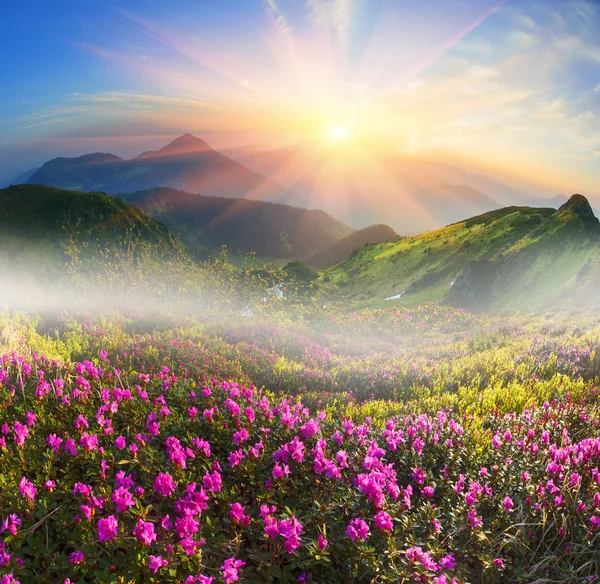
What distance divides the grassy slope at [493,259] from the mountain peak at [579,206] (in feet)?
1.38

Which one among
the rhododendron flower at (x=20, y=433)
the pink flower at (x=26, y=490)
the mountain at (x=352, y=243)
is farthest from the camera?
the mountain at (x=352, y=243)

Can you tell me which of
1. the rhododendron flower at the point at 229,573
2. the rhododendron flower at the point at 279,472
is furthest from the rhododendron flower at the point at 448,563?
the rhododendron flower at the point at 229,573

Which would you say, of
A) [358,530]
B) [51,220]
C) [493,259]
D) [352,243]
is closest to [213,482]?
[358,530]

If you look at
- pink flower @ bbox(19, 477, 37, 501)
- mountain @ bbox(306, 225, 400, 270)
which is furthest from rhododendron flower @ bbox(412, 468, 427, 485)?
mountain @ bbox(306, 225, 400, 270)

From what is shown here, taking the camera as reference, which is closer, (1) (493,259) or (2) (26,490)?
(2) (26,490)

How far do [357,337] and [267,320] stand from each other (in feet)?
12.3

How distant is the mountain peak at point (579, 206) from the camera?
82.2 ft

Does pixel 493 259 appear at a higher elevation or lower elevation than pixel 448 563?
higher

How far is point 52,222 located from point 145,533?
45116mm

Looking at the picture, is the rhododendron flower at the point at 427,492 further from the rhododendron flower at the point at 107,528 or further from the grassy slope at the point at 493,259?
the grassy slope at the point at 493,259

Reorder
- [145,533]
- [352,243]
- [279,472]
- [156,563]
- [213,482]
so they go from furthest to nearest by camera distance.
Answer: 1. [352,243]
2. [279,472]
3. [213,482]
4. [145,533]
5. [156,563]

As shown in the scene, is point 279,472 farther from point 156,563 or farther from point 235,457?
point 156,563

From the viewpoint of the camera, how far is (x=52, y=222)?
39.2 m

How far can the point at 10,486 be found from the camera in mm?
2854
